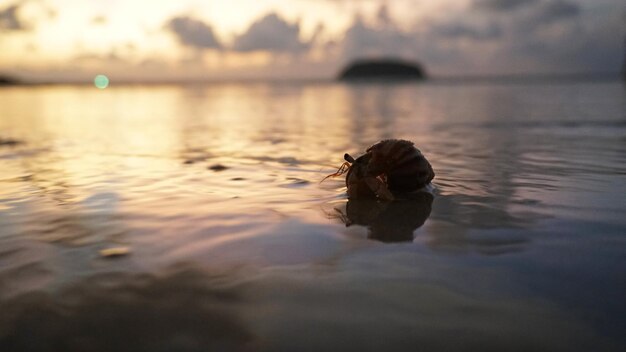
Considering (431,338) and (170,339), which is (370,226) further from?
(170,339)

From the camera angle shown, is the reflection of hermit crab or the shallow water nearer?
the shallow water

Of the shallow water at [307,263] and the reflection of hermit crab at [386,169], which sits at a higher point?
the reflection of hermit crab at [386,169]

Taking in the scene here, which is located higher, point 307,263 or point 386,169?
point 386,169

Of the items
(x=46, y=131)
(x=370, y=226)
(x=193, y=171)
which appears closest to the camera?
(x=370, y=226)

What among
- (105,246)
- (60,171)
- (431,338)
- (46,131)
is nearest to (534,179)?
(431,338)

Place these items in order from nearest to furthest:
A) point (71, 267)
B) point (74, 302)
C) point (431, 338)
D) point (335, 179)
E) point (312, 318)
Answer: point (431, 338)
point (312, 318)
point (74, 302)
point (71, 267)
point (335, 179)

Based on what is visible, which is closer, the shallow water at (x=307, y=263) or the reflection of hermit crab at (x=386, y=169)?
the shallow water at (x=307, y=263)

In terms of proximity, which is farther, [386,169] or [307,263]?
[386,169]

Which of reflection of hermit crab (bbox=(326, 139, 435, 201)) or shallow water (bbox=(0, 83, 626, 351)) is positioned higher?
reflection of hermit crab (bbox=(326, 139, 435, 201))
